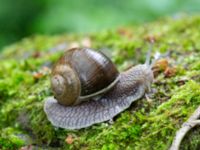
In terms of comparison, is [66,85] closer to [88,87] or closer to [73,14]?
[88,87]

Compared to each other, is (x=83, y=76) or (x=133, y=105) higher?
(x=83, y=76)

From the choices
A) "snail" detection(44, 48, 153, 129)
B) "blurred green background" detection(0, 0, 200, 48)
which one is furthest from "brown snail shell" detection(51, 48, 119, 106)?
"blurred green background" detection(0, 0, 200, 48)

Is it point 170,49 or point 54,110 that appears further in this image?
point 170,49

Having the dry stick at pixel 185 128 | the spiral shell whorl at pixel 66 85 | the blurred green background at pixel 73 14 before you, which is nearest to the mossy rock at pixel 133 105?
the dry stick at pixel 185 128

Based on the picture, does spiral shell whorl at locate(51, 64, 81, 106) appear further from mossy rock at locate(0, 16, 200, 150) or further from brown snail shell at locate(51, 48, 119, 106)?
mossy rock at locate(0, 16, 200, 150)

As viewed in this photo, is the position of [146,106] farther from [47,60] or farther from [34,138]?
[47,60]

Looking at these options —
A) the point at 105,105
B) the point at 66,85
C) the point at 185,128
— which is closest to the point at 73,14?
the point at 66,85

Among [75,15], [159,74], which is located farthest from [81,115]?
[75,15]
